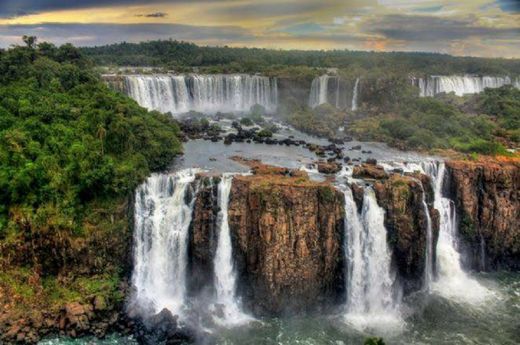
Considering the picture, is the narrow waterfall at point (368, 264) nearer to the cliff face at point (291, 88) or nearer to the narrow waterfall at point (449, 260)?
the narrow waterfall at point (449, 260)

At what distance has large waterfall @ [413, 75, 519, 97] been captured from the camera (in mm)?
54562

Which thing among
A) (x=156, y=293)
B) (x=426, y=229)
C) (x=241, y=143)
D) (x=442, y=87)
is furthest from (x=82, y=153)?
(x=442, y=87)

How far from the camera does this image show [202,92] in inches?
1850

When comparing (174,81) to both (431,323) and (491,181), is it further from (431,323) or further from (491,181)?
(431,323)

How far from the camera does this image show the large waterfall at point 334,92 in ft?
162

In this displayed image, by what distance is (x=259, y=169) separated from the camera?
25828mm

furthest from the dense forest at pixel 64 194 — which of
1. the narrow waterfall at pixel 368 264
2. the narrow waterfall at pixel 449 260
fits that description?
the narrow waterfall at pixel 449 260

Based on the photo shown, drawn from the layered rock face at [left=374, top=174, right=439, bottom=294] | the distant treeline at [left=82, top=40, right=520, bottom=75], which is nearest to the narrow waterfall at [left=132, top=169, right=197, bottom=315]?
the layered rock face at [left=374, top=174, right=439, bottom=294]

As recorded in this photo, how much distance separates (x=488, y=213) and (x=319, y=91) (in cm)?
2722

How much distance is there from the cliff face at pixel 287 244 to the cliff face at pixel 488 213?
8469 mm

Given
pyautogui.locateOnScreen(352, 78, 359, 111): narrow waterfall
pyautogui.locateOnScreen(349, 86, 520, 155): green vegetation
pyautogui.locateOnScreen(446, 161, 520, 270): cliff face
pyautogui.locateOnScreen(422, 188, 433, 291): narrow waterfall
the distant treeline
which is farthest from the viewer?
the distant treeline

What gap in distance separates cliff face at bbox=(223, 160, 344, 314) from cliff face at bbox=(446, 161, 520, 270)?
847 centimetres

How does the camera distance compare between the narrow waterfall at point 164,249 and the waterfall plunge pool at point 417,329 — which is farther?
the narrow waterfall at point 164,249

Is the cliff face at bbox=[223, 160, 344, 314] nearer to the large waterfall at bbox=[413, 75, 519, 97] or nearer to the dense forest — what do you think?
the dense forest
